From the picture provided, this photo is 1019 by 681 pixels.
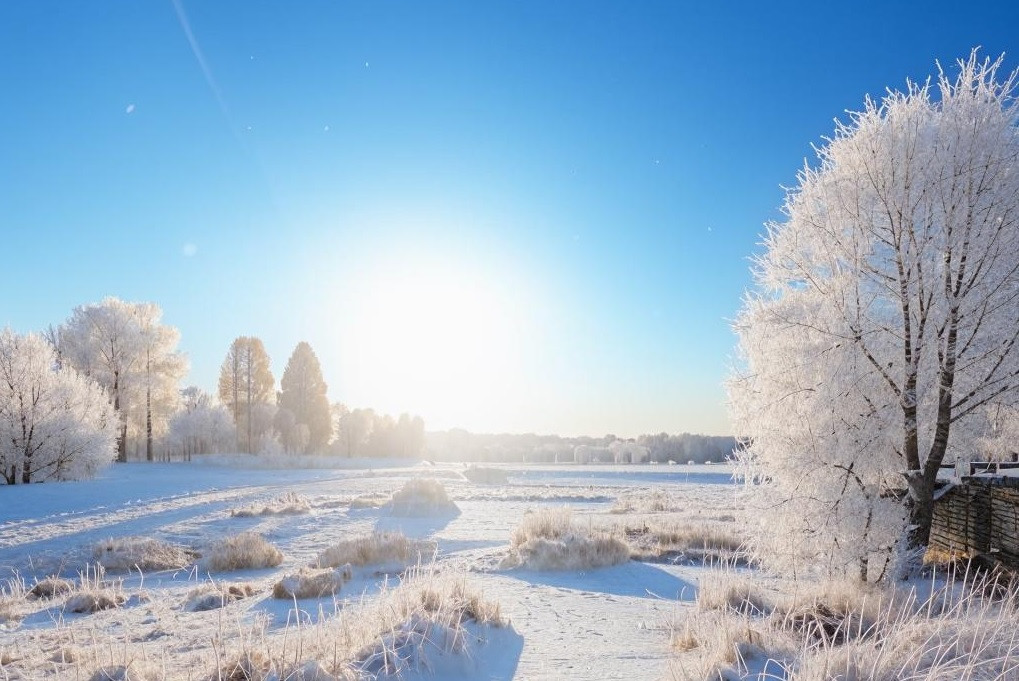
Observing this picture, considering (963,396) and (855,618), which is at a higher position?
(963,396)

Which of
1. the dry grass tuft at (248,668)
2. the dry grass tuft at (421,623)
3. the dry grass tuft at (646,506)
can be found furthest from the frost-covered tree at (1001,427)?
the dry grass tuft at (646,506)

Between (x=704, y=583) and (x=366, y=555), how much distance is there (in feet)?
19.8

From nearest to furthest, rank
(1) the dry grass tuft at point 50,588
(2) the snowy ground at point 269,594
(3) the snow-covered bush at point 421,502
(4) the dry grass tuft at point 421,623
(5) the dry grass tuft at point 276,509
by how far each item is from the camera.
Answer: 1. (4) the dry grass tuft at point 421,623
2. (2) the snowy ground at point 269,594
3. (1) the dry grass tuft at point 50,588
4. (5) the dry grass tuft at point 276,509
5. (3) the snow-covered bush at point 421,502

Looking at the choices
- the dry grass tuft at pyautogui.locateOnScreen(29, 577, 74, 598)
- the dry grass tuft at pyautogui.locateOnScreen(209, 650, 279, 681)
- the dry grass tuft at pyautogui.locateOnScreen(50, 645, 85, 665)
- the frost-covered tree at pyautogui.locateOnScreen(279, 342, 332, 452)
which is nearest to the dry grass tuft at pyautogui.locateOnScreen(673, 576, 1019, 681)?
the dry grass tuft at pyautogui.locateOnScreen(209, 650, 279, 681)

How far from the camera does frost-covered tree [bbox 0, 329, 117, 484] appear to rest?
2674 centimetres

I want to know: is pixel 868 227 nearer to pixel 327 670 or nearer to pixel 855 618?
pixel 855 618

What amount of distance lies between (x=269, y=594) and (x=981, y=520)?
37.4 ft

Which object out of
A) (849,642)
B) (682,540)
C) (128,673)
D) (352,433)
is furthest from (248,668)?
(352,433)

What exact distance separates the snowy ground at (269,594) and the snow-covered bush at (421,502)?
0.71 metres

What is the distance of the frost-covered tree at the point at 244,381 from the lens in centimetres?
6012

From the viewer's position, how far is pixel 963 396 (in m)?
7.05

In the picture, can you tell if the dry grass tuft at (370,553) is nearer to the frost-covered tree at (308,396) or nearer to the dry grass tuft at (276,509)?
the dry grass tuft at (276,509)

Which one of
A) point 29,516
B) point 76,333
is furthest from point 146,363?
point 29,516

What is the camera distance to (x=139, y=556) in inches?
443
